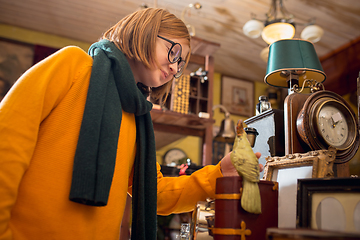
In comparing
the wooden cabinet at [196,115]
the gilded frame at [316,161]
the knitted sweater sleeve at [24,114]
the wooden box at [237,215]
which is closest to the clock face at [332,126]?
the gilded frame at [316,161]

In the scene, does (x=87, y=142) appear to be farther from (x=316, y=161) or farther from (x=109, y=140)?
(x=316, y=161)

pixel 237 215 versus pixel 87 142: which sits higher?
pixel 87 142

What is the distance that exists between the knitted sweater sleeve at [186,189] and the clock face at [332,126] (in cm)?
43

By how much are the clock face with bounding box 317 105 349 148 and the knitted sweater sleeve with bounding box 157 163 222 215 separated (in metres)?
0.43

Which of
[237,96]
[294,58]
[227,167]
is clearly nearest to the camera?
[227,167]

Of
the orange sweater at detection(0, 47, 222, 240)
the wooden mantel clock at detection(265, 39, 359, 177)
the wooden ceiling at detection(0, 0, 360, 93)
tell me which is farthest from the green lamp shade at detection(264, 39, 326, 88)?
the wooden ceiling at detection(0, 0, 360, 93)

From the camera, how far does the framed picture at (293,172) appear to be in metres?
0.92

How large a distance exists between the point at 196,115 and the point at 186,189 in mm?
2011

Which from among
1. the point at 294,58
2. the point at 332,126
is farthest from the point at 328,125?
the point at 294,58

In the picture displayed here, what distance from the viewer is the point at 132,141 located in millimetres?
1085

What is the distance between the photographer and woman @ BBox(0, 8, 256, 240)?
0.77m

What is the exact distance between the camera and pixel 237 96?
5.73 meters

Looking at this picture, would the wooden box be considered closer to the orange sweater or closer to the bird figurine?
the bird figurine

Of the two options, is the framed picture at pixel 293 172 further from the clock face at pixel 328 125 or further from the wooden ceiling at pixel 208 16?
the wooden ceiling at pixel 208 16
